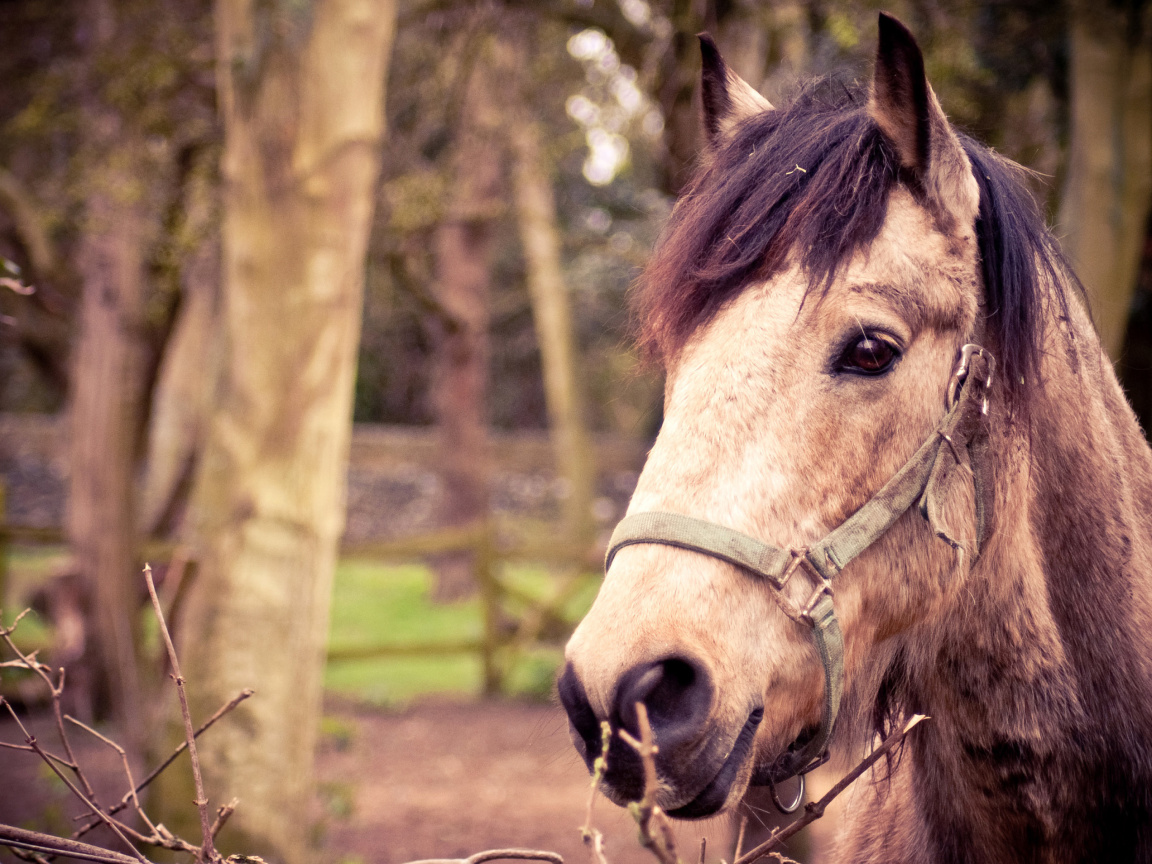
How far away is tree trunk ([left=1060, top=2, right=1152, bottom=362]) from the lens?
4801 mm

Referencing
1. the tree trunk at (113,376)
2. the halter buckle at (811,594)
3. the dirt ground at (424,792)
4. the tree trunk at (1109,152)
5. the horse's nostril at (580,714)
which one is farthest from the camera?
the tree trunk at (113,376)

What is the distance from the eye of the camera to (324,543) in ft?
12.5

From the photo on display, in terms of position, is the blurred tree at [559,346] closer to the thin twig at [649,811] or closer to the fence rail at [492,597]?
the fence rail at [492,597]

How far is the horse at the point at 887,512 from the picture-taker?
5.01 ft

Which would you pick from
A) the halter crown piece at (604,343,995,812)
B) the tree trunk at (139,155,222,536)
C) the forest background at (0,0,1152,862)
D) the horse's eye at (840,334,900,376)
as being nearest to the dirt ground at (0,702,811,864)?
the forest background at (0,0,1152,862)

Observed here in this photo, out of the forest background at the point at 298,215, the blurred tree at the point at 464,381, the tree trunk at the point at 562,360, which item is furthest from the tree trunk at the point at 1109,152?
the tree trunk at the point at 562,360

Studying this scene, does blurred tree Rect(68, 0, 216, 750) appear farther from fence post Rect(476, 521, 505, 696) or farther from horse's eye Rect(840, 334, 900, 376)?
horse's eye Rect(840, 334, 900, 376)

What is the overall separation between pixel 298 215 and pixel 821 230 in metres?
2.58

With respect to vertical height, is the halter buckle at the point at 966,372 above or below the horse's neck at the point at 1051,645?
above

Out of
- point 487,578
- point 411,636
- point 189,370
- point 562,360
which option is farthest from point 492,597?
point 562,360

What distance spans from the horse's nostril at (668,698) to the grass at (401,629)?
21.2ft

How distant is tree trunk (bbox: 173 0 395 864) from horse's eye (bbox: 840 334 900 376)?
8.50 feet

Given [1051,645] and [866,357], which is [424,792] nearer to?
[1051,645]

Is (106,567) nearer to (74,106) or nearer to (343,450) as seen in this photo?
(343,450)
